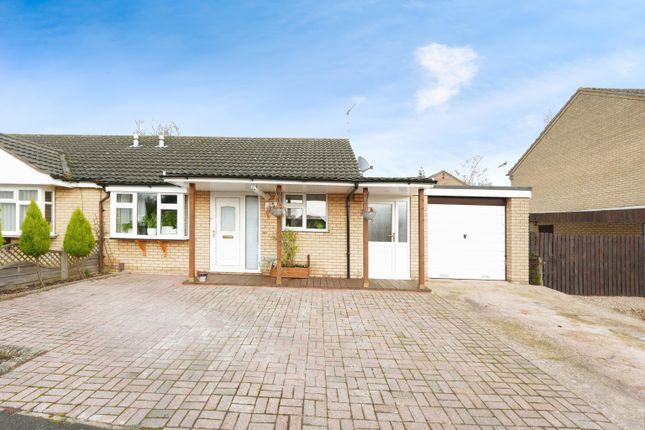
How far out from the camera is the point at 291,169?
29.6 feet

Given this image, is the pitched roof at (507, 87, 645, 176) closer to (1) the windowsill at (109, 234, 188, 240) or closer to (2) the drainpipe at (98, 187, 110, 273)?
(1) the windowsill at (109, 234, 188, 240)

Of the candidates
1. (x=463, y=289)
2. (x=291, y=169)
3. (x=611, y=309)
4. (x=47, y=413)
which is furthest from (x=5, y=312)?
(x=611, y=309)

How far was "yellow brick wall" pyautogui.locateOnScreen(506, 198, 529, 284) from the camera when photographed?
8805mm

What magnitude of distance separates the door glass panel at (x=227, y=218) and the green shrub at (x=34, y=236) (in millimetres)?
4185

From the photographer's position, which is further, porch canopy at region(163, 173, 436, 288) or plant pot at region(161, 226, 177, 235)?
plant pot at region(161, 226, 177, 235)

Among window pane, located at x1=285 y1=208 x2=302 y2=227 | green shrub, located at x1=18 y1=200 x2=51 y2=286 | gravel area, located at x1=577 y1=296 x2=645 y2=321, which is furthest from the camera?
window pane, located at x1=285 y1=208 x2=302 y2=227

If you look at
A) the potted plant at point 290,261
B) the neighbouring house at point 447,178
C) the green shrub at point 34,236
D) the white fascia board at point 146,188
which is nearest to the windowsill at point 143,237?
the white fascia board at point 146,188

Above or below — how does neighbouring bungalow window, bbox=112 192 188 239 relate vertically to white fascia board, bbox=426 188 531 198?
below

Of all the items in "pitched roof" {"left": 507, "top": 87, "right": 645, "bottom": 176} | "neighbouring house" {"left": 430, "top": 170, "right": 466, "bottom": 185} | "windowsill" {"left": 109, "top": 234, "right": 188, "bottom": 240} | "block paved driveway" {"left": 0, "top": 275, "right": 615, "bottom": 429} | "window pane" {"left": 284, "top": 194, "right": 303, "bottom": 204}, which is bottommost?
"block paved driveway" {"left": 0, "top": 275, "right": 615, "bottom": 429}

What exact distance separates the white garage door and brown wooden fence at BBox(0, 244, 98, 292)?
34.2 feet

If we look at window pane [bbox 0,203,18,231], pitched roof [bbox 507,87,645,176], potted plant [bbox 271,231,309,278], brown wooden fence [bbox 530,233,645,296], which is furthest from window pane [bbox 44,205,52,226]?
pitched roof [bbox 507,87,645,176]

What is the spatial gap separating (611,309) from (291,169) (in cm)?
894

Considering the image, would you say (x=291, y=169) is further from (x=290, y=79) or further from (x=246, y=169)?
(x=290, y=79)

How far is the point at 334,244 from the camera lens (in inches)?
348
